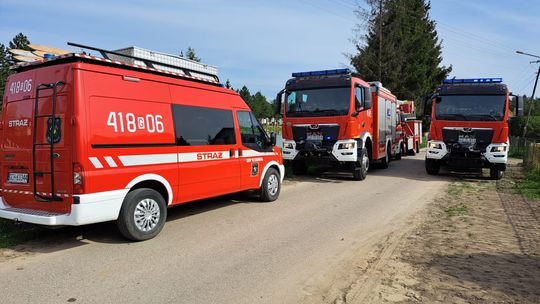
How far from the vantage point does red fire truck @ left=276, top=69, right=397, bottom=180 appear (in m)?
11.8

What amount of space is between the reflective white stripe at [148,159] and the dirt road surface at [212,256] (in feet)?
3.76

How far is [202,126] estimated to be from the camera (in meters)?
7.12

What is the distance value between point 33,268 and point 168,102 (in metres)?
2.99

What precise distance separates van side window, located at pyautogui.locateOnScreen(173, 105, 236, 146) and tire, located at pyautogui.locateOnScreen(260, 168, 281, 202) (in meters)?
1.42

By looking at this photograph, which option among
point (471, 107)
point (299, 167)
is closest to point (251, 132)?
point (299, 167)

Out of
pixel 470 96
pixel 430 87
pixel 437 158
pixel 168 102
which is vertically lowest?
pixel 437 158

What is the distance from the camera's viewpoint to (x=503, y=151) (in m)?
12.3

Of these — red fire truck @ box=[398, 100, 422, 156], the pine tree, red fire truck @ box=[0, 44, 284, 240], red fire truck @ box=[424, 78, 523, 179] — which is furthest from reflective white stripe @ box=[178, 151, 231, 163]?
the pine tree

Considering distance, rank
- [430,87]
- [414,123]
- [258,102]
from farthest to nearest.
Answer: [258,102] < [430,87] < [414,123]

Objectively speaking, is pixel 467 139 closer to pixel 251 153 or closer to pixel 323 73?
pixel 323 73

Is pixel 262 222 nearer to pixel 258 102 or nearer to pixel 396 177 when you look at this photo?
pixel 396 177

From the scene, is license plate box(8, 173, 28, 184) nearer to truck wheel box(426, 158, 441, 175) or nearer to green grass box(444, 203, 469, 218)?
green grass box(444, 203, 469, 218)

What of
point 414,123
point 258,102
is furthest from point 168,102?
point 258,102

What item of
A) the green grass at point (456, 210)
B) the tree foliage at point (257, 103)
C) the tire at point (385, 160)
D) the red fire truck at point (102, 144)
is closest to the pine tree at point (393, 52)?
the tire at point (385, 160)
